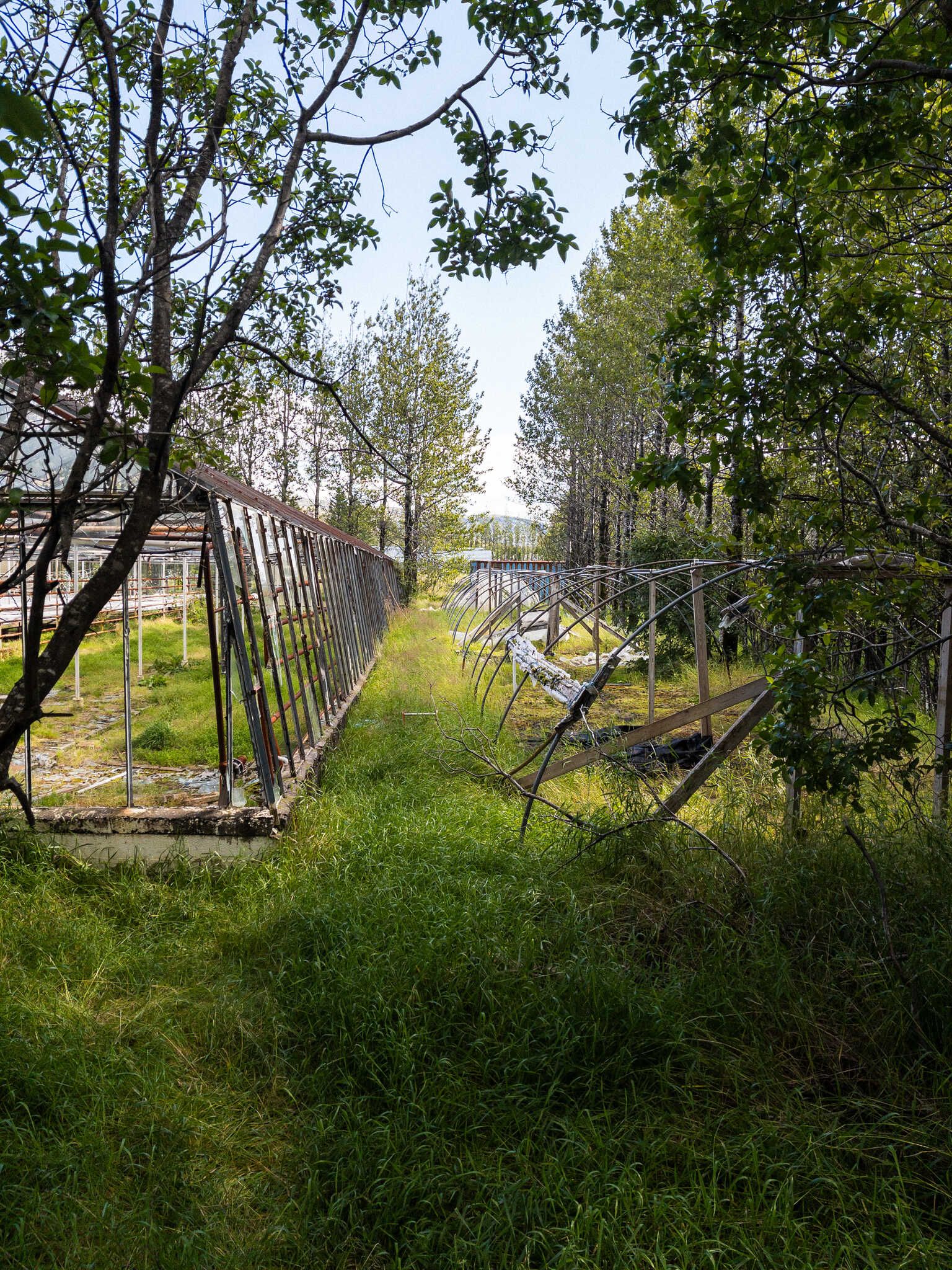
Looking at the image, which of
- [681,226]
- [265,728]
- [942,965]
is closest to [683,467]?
[942,965]

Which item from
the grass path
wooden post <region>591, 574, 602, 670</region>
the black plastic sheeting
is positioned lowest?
the grass path

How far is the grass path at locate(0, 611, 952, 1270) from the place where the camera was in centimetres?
238

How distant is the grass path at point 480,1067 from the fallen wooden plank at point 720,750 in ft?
1.31

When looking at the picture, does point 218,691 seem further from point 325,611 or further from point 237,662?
point 325,611

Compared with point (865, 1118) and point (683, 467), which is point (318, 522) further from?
point (865, 1118)

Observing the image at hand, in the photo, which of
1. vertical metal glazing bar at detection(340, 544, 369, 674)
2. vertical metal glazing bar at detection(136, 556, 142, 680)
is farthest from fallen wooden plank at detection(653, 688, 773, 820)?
vertical metal glazing bar at detection(136, 556, 142, 680)

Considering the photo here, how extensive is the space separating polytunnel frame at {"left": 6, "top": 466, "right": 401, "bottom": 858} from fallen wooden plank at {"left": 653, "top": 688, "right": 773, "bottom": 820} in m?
2.70

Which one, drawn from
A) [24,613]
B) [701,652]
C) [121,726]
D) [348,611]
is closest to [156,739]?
[121,726]

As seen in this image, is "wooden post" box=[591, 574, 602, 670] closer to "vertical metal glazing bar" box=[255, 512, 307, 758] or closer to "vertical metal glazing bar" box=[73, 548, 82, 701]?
"vertical metal glazing bar" box=[255, 512, 307, 758]

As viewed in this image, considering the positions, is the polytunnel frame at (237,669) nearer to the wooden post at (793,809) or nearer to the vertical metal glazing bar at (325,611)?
the vertical metal glazing bar at (325,611)

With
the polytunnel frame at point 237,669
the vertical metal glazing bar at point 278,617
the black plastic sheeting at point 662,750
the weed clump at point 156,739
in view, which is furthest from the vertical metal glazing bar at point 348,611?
the black plastic sheeting at point 662,750

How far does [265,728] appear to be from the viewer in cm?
543

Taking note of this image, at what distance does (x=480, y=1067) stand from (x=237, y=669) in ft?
10.8

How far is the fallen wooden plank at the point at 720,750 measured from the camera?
4.61 m
